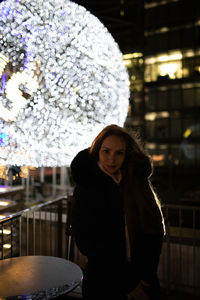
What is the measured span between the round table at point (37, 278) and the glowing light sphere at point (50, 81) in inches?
29.4

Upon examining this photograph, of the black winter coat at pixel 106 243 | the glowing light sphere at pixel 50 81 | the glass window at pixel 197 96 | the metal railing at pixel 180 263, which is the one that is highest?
the glass window at pixel 197 96

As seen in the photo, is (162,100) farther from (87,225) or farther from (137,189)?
(87,225)

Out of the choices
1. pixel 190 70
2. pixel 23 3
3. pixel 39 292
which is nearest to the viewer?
pixel 39 292

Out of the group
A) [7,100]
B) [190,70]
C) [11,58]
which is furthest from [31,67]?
[190,70]

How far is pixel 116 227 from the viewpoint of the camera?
4.12 feet

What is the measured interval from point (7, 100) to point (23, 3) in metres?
0.76

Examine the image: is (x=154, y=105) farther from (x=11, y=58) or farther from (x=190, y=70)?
(x=11, y=58)

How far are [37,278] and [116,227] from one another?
2.35 feet

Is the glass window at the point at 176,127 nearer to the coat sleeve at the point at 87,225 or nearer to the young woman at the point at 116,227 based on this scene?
the young woman at the point at 116,227

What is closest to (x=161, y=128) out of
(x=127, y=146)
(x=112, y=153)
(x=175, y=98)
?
(x=175, y=98)

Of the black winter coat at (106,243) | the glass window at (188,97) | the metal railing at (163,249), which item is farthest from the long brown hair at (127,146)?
the glass window at (188,97)

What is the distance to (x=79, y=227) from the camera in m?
1.29

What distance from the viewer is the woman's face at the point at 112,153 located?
4.49ft

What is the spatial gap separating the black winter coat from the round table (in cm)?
25
